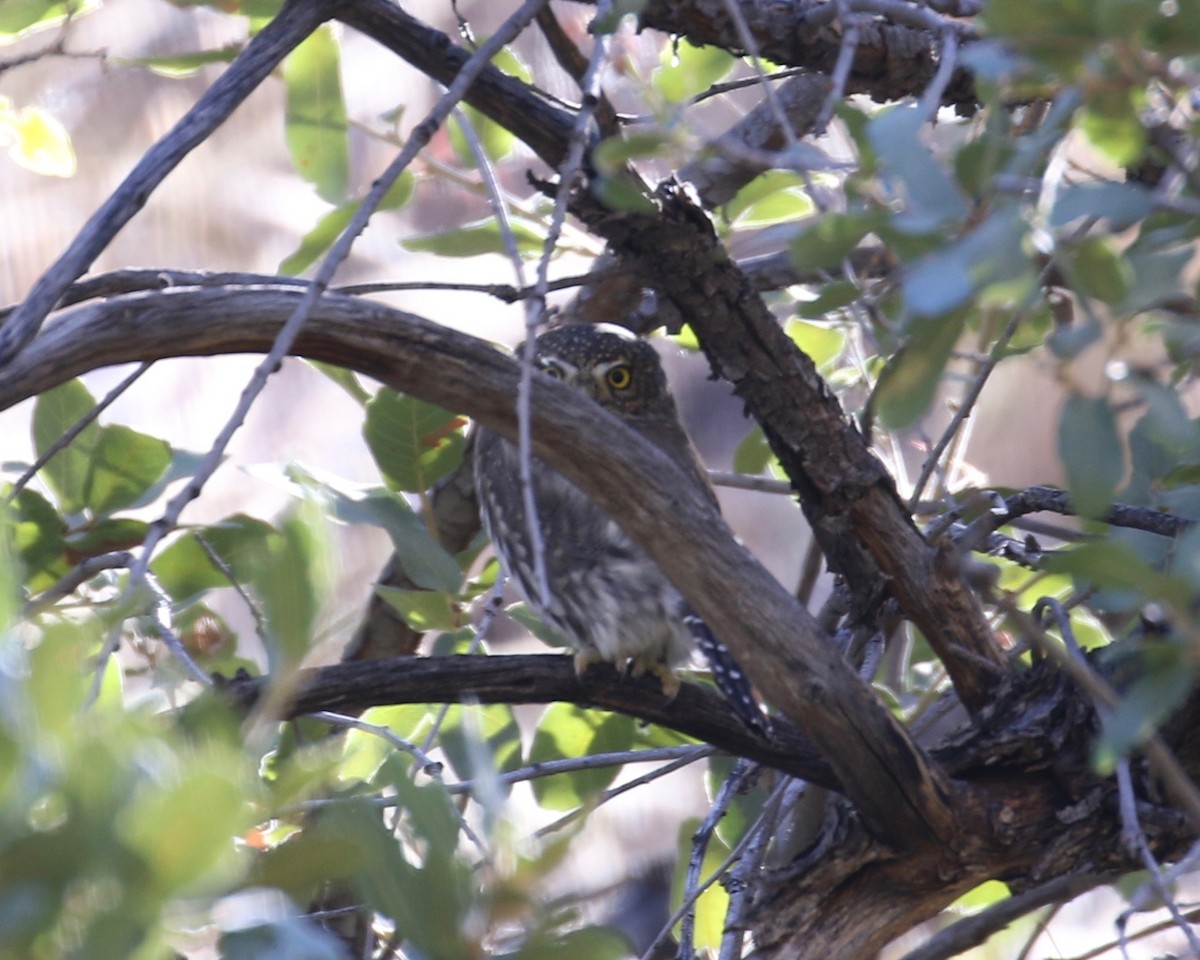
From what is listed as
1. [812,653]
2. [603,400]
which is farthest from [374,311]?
[603,400]

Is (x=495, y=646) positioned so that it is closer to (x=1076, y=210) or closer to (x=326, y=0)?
(x=326, y=0)

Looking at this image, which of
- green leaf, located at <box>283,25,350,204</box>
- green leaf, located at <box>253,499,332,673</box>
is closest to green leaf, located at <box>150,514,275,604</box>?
green leaf, located at <box>283,25,350,204</box>

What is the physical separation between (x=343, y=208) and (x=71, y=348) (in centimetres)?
110

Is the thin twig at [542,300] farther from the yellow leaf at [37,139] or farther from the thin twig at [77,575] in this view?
the yellow leaf at [37,139]

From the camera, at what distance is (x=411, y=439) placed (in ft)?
7.16

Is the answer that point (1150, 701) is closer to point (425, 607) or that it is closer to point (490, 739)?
point (425, 607)

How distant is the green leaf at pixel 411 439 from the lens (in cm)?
214

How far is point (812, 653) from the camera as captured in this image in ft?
4.73

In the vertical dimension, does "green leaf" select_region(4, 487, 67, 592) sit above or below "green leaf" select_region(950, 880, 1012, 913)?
above

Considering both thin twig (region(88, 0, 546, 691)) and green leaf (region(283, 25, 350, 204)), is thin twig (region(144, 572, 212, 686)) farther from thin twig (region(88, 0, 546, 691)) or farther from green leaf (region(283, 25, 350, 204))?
green leaf (region(283, 25, 350, 204))

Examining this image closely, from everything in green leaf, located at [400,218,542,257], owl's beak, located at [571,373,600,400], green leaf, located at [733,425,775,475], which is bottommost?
green leaf, located at [733,425,775,475]

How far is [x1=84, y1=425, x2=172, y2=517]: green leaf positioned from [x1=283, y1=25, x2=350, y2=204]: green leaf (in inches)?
21.1

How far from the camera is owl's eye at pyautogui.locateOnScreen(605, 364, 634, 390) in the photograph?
8.36 feet

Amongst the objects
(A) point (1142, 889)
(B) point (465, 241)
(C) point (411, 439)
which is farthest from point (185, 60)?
(A) point (1142, 889)
